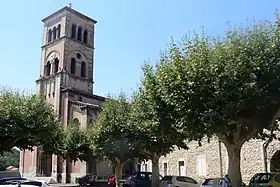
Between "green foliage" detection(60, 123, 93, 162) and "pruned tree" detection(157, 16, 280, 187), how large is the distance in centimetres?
2301

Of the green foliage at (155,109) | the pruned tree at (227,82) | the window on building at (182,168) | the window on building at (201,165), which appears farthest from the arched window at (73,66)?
the pruned tree at (227,82)

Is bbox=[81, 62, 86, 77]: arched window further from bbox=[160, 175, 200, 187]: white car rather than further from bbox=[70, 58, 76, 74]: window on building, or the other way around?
bbox=[160, 175, 200, 187]: white car

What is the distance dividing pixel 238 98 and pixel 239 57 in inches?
64.5

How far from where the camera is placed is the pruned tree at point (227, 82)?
14.8 m

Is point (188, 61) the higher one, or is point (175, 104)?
point (188, 61)

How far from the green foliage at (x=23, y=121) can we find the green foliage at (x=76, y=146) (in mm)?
8844

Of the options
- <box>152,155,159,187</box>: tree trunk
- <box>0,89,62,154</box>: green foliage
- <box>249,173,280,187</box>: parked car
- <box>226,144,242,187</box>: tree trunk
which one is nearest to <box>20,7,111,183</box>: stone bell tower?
<box>0,89,62,154</box>: green foliage

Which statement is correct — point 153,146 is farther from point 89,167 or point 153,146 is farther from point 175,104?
point 89,167

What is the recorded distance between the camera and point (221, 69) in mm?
15273

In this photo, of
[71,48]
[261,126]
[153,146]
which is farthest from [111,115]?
[71,48]

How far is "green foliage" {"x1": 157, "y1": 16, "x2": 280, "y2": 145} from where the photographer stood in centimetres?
1481

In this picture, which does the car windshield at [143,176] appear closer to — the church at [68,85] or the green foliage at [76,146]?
the church at [68,85]

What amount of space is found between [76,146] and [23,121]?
41.7 ft

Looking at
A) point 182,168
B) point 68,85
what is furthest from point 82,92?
point 182,168
